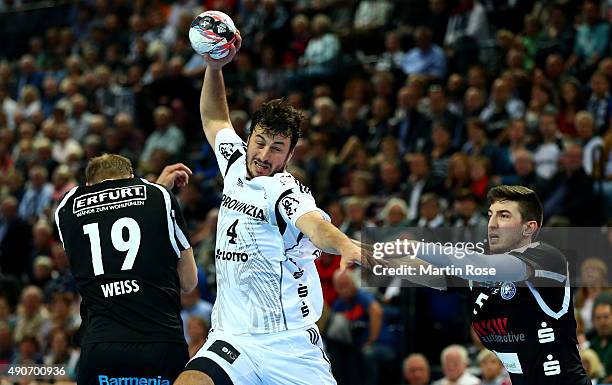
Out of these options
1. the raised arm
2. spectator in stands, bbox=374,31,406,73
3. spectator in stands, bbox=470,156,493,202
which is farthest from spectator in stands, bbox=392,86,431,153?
the raised arm

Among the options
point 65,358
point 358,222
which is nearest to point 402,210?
point 358,222

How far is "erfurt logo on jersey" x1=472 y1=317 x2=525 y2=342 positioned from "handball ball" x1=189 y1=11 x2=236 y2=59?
9.88 ft

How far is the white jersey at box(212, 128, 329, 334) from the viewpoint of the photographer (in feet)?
26.2

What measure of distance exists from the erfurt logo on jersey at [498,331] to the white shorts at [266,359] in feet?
3.75

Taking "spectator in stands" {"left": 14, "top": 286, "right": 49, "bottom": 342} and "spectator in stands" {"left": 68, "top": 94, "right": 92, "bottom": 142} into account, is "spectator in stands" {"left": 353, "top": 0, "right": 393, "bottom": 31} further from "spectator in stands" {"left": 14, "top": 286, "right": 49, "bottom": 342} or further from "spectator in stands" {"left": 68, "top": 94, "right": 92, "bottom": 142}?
Result: "spectator in stands" {"left": 14, "top": 286, "right": 49, "bottom": 342}

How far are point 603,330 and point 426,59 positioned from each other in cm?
805

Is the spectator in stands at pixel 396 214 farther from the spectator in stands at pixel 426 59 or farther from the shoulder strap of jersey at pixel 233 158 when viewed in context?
the shoulder strap of jersey at pixel 233 158

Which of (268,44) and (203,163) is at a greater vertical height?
(268,44)

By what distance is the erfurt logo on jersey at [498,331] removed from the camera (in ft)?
26.2

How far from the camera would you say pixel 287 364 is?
7895 mm

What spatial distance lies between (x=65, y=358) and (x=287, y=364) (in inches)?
333

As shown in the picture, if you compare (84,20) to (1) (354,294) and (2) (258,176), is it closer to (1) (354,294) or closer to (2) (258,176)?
(1) (354,294)

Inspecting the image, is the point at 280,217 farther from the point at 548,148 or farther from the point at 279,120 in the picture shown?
the point at 548,148

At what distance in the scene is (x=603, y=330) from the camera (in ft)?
41.2
